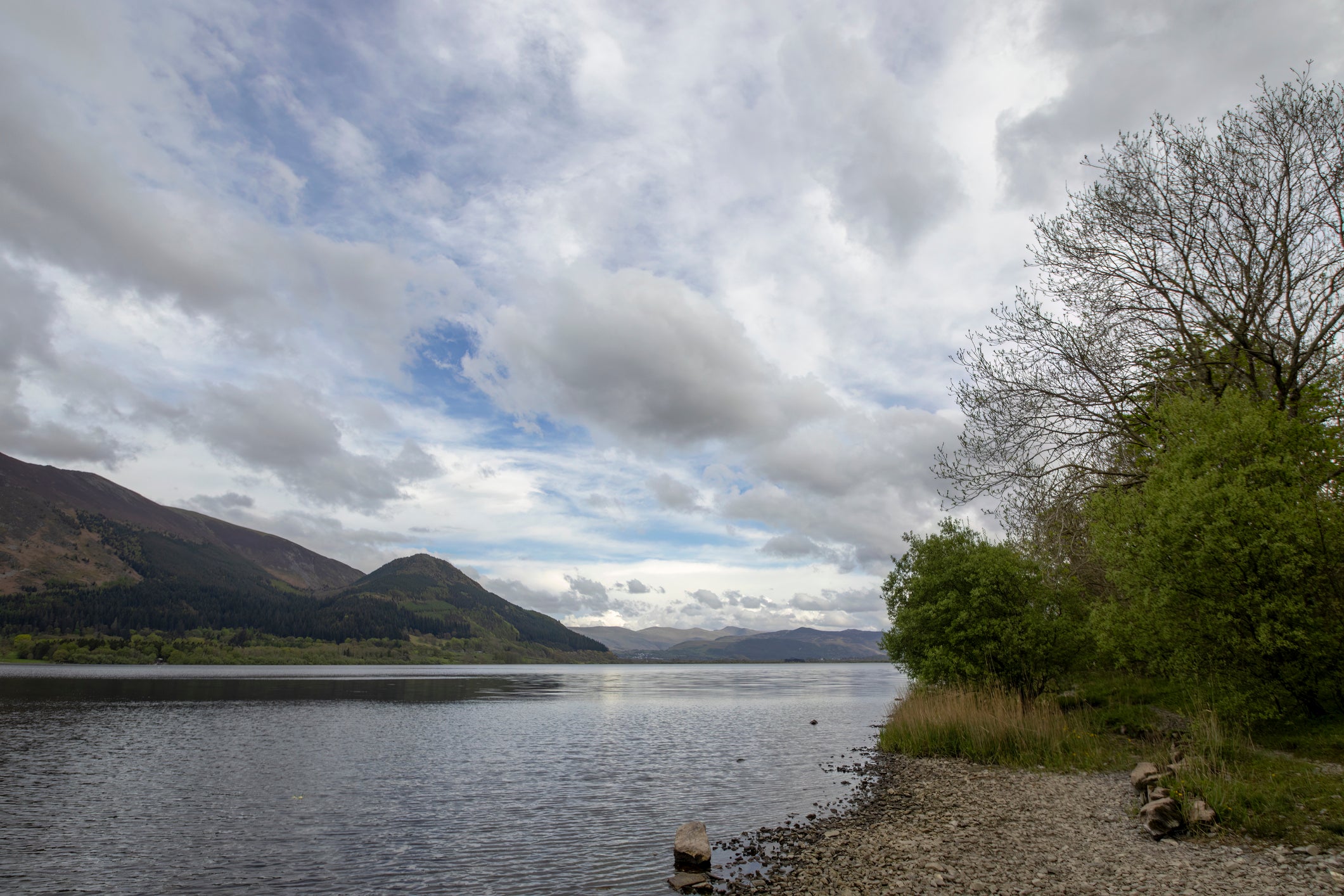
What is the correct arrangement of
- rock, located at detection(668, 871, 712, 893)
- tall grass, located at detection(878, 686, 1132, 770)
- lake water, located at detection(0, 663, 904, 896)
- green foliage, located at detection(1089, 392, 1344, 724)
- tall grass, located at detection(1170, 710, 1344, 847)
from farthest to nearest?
tall grass, located at detection(878, 686, 1132, 770), green foliage, located at detection(1089, 392, 1344, 724), lake water, located at detection(0, 663, 904, 896), rock, located at detection(668, 871, 712, 893), tall grass, located at detection(1170, 710, 1344, 847)

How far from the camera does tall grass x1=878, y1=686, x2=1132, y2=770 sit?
25.6m

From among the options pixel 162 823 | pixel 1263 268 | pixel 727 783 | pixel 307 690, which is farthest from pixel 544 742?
pixel 307 690

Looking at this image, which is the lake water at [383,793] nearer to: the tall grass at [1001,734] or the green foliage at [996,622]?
the tall grass at [1001,734]

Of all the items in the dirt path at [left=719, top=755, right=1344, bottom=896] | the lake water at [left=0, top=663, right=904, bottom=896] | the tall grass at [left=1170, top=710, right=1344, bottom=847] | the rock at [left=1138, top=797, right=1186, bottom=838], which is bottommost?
the lake water at [left=0, top=663, right=904, bottom=896]

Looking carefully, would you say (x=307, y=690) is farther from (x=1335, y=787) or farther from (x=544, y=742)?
(x=1335, y=787)

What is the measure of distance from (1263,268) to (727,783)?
2776 cm

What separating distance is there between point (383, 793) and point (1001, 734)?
24.4 metres

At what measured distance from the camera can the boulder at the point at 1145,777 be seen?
57.4ft

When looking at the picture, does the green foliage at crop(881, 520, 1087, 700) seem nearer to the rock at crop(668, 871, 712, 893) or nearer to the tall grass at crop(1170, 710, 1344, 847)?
the tall grass at crop(1170, 710, 1344, 847)

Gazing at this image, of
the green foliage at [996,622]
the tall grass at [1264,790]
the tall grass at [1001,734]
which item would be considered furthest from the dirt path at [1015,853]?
the green foliage at [996,622]

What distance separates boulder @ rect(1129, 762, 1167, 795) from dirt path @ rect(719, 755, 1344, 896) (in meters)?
0.45

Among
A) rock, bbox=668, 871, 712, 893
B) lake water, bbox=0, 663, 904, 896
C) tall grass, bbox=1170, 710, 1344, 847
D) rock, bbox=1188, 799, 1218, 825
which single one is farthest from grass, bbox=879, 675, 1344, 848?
rock, bbox=668, 871, 712, 893

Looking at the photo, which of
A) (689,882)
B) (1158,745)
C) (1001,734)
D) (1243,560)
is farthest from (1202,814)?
(1001,734)

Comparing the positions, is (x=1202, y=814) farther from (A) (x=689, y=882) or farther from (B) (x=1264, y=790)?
(A) (x=689, y=882)
